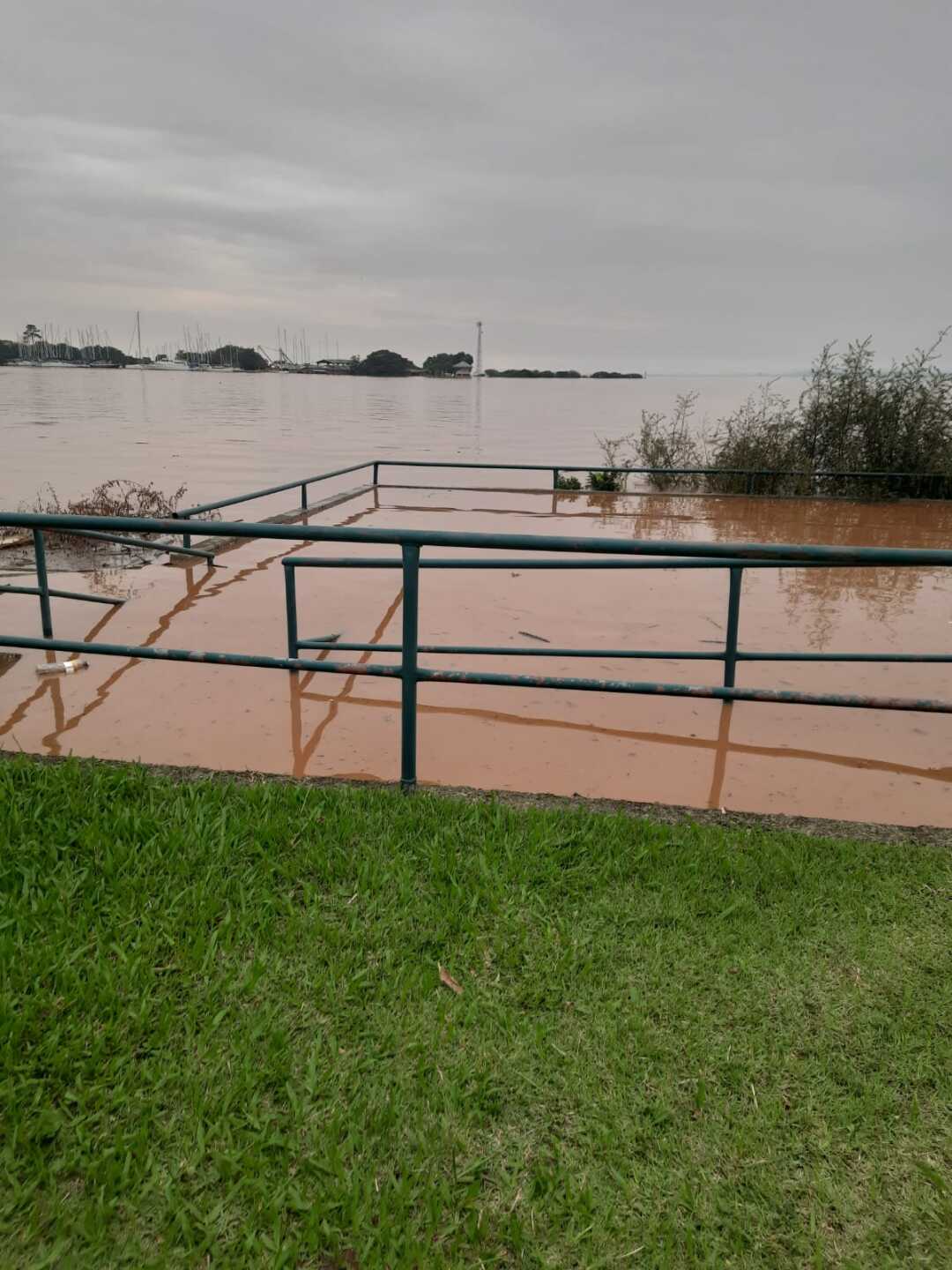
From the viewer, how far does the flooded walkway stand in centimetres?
455

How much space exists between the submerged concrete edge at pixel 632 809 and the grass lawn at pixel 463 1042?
0.12 m

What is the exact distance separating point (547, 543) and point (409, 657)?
65 centimetres

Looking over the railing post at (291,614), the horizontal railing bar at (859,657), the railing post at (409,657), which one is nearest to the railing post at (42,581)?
the railing post at (291,614)

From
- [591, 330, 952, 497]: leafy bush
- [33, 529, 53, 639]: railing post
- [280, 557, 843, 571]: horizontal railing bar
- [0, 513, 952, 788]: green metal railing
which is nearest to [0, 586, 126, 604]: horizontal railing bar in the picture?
[33, 529, 53, 639]: railing post

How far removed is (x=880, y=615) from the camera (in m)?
8.55

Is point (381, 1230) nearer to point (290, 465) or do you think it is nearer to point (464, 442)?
point (290, 465)

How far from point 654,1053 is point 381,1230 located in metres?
0.75

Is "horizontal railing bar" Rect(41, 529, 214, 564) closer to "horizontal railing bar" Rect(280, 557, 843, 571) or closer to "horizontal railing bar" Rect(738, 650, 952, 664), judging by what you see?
"horizontal railing bar" Rect(280, 557, 843, 571)

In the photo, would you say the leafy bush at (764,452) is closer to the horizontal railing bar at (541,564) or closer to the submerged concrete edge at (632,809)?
the horizontal railing bar at (541,564)

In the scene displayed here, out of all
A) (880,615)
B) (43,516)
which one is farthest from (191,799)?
(880,615)

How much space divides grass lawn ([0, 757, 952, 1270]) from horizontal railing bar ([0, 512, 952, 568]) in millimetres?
944

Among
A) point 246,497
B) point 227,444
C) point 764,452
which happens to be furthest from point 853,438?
point 227,444

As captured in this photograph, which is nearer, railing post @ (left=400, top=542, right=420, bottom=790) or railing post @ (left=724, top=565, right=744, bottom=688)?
railing post @ (left=400, top=542, right=420, bottom=790)

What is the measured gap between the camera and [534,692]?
19.1 ft
